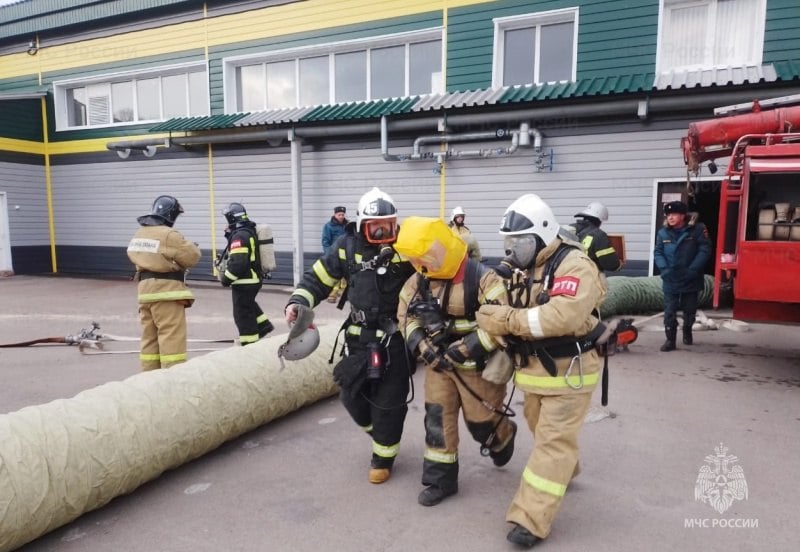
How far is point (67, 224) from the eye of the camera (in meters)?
15.8

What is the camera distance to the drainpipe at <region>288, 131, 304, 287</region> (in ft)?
39.2

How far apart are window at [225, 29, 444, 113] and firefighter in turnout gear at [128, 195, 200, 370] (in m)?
7.56

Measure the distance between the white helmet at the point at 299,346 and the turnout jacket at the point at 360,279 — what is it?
0.21 meters

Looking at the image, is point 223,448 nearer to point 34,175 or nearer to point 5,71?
point 34,175


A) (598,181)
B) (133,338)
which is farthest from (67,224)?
(598,181)

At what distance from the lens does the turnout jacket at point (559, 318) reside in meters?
2.72

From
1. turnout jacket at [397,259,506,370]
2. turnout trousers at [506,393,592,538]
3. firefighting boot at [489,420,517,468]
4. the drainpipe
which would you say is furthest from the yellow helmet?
the drainpipe

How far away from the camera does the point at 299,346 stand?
3637 millimetres

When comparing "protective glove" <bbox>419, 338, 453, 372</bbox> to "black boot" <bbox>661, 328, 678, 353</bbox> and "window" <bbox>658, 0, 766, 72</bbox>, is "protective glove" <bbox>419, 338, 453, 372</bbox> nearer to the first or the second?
"black boot" <bbox>661, 328, 678, 353</bbox>

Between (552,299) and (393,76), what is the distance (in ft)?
33.8

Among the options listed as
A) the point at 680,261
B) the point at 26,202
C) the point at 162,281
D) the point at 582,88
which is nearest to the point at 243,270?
the point at 162,281

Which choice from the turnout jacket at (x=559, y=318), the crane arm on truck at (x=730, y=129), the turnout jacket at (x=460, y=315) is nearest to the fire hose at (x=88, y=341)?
the turnout jacket at (x=460, y=315)

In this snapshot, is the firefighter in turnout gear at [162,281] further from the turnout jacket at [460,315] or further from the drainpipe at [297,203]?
the drainpipe at [297,203]

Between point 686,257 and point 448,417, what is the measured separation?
15.9 ft
